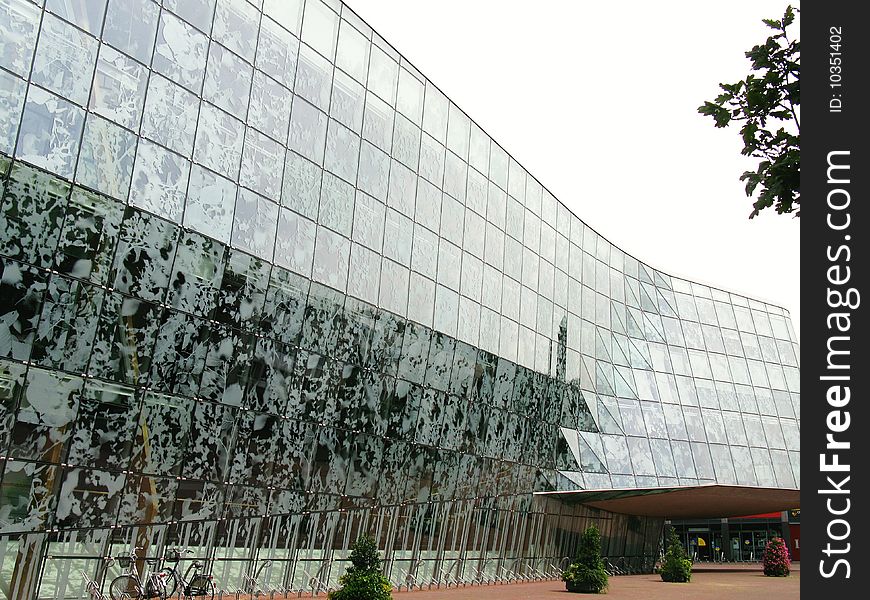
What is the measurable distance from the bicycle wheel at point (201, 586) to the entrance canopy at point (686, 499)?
18.4 metres

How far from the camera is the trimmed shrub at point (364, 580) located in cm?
1744

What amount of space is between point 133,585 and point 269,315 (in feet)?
24.4

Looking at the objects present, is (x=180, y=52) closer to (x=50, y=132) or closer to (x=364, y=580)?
(x=50, y=132)

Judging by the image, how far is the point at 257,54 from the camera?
2198 cm

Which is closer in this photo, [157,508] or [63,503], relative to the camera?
[63,503]

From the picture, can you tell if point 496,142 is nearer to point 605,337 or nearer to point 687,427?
point 605,337

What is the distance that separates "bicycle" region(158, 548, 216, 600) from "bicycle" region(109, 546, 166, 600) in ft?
0.99

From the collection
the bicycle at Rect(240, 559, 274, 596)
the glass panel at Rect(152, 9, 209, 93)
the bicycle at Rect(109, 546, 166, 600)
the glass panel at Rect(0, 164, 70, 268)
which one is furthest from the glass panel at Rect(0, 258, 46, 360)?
the bicycle at Rect(240, 559, 274, 596)

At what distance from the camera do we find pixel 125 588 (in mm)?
17922

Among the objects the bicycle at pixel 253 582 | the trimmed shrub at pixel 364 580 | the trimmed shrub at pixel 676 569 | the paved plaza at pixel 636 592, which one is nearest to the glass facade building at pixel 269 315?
the bicycle at pixel 253 582

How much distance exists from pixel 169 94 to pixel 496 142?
17.6 meters

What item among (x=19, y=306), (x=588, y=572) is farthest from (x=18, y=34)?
(x=588, y=572)
